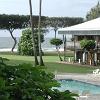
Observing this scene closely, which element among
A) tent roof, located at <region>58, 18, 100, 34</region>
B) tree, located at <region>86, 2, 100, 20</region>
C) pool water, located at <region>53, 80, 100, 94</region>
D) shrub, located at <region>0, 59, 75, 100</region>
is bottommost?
pool water, located at <region>53, 80, 100, 94</region>

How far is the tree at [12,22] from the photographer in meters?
60.8

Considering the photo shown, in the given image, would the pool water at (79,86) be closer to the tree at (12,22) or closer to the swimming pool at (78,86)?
the swimming pool at (78,86)

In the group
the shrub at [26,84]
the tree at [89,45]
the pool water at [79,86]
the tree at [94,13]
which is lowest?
the pool water at [79,86]

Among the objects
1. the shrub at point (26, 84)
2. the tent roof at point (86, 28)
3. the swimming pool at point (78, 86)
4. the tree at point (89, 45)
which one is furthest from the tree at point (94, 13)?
the shrub at point (26, 84)

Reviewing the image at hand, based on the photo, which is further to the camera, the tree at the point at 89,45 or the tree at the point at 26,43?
the tree at the point at 26,43

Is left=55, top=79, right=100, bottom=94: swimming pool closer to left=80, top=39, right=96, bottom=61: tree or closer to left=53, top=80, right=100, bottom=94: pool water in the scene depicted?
left=53, top=80, right=100, bottom=94: pool water

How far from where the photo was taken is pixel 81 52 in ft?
123

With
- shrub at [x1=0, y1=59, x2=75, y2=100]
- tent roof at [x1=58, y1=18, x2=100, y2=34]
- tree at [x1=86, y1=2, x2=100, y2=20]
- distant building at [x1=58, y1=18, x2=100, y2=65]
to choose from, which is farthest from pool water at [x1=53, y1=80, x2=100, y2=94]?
tree at [x1=86, y1=2, x2=100, y2=20]

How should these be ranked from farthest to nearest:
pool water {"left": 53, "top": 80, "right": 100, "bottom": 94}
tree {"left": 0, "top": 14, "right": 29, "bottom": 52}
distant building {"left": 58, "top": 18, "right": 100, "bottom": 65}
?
tree {"left": 0, "top": 14, "right": 29, "bottom": 52}
distant building {"left": 58, "top": 18, "right": 100, "bottom": 65}
pool water {"left": 53, "top": 80, "right": 100, "bottom": 94}

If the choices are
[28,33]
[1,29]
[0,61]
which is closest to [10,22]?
[1,29]

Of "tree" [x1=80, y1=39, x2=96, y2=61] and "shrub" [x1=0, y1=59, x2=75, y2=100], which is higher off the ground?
"shrub" [x1=0, y1=59, x2=75, y2=100]

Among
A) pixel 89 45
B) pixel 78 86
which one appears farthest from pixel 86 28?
pixel 78 86

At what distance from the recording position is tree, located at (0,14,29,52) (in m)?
60.8

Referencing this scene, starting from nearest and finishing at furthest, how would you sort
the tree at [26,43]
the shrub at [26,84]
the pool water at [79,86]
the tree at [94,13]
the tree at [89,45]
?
the shrub at [26,84]
the pool water at [79,86]
the tree at [89,45]
the tree at [26,43]
the tree at [94,13]
